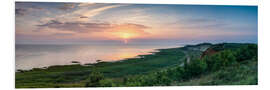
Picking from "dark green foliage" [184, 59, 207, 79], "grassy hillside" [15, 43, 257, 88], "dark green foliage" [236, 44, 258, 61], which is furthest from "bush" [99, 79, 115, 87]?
"dark green foliage" [236, 44, 258, 61]

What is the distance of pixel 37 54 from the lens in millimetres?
5672

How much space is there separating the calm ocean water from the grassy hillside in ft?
0.37

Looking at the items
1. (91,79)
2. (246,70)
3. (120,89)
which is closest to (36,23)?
(91,79)

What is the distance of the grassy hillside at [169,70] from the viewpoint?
5754mm

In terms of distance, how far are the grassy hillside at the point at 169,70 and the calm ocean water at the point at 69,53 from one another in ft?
0.37

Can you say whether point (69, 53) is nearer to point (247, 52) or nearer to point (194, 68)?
point (194, 68)

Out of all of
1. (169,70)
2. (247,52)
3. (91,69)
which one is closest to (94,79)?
(91,69)

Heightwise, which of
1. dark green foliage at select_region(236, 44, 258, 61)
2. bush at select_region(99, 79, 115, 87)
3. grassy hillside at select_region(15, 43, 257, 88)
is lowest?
bush at select_region(99, 79, 115, 87)

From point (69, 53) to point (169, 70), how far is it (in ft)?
6.66

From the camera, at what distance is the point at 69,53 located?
19.1 ft

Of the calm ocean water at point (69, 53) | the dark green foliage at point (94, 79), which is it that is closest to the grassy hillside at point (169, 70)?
the dark green foliage at point (94, 79)

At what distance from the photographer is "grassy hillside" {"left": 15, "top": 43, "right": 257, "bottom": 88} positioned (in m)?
5.75

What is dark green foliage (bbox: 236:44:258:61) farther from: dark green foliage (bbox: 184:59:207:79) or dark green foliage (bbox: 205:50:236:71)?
dark green foliage (bbox: 184:59:207:79)
